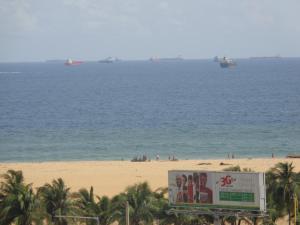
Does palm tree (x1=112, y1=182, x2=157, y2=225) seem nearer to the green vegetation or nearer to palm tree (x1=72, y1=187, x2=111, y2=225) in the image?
the green vegetation

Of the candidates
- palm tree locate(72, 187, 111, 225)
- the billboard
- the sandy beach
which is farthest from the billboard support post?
the sandy beach

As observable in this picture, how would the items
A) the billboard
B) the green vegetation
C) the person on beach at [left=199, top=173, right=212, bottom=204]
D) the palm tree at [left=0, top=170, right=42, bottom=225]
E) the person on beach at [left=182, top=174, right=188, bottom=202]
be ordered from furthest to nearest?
the green vegetation < the palm tree at [left=0, top=170, right=42, bottom=225] < the person on beach at [left=182, top=174, right=188, bottom=202] < the person on beach at [left=199, top=173, right=212, bottom=204] < the billboard

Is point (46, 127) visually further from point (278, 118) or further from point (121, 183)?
point (121, 183)

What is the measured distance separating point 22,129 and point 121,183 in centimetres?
6192

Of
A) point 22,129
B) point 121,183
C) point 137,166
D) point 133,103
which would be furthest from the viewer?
point 133,103

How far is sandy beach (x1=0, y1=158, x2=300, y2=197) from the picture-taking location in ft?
190

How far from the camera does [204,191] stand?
34719mm

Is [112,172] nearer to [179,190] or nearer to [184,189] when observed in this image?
[179,190]

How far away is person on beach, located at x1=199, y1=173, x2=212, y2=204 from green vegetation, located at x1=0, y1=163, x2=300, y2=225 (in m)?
3.36

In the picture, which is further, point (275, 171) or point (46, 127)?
point (46, 127)

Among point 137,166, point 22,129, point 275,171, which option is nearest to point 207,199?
point 275,171

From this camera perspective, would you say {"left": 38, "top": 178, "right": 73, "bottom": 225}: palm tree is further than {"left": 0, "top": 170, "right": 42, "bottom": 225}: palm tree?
Yes

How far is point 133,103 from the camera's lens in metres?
164

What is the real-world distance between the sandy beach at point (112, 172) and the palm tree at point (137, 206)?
48.5 feet
